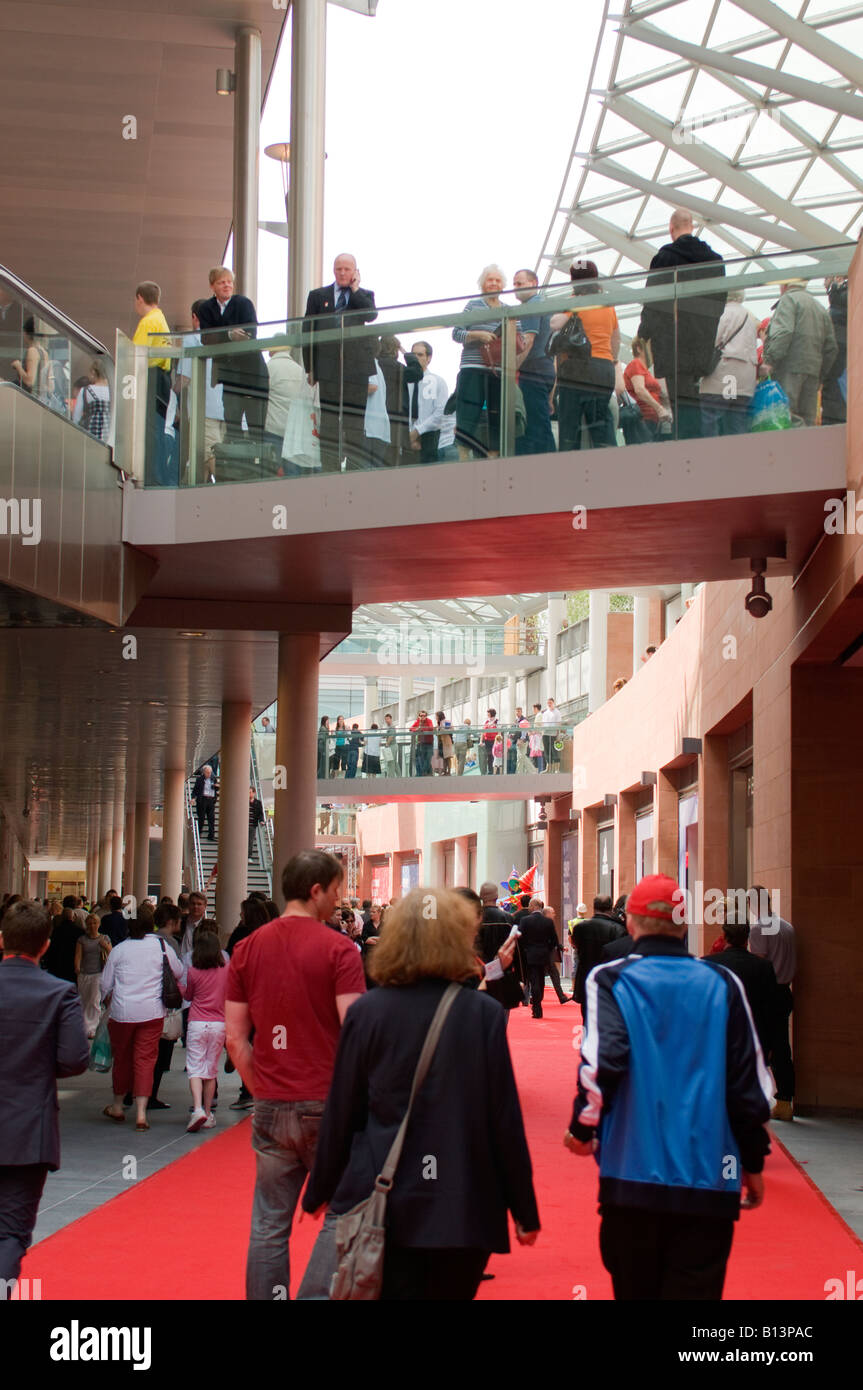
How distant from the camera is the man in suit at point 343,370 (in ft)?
45.5

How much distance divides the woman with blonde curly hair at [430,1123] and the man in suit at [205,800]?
1230 inches

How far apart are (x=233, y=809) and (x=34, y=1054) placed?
19.9 m

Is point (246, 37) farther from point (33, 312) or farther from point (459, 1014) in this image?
point (459, 1014)

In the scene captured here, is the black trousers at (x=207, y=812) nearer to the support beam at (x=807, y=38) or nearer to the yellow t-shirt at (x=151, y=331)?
the support beam at (x=807, y=38)

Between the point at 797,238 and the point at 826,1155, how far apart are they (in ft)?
69.2

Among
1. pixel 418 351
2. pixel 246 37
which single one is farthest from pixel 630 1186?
pixel 246 37

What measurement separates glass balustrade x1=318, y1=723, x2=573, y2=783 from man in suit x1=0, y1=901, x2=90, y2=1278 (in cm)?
3068

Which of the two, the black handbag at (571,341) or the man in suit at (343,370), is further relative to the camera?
the man in suit at (343,370)

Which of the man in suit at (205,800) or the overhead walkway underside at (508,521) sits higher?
the overhead walkway underside at (508,521)

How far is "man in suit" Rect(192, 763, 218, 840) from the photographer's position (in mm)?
35500

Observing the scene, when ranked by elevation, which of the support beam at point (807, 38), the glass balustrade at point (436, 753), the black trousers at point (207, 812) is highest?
the support beam at point (807, 38)

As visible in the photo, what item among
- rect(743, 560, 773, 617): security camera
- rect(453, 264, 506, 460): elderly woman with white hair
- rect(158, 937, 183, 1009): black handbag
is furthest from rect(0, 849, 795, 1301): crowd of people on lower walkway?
rect(743, 560, 773, 617): security camera

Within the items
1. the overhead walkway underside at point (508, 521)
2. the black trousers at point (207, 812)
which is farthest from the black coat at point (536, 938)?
the black trousers at point (207, 812)

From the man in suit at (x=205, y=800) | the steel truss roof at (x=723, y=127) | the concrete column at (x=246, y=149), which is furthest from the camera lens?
the man in suit at (x=205, y=800)
